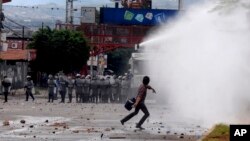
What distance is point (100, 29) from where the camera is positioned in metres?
64.2

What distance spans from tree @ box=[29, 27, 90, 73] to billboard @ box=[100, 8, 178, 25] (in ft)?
47.2

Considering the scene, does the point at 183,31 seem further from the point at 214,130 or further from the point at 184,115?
the point at 214,130

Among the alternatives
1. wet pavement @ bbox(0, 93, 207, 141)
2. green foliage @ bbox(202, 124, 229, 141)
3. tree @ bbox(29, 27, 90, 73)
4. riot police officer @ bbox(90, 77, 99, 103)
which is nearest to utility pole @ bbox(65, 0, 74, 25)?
tree @ bbox(29, 27, 90, 73)

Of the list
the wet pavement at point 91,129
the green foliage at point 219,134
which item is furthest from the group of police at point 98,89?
Result: the green foliage at point 219,134

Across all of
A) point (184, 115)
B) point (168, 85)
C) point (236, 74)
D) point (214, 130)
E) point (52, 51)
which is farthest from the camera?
point (52, 51)

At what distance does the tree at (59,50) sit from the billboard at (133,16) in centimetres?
1439

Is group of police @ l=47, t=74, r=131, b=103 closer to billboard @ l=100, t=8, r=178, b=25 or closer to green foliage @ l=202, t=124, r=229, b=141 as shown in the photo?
billboard @ l=100, t=8, r=178, b=25

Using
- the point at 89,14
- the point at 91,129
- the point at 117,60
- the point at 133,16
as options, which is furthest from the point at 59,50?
the point at 91,129

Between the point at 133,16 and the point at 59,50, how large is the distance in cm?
1711

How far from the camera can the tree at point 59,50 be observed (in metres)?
73.1

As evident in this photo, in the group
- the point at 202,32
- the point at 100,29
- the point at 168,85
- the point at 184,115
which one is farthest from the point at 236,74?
the point at 100,29

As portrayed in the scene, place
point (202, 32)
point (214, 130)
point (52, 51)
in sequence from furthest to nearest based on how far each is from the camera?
point (52, 51) → point (202, 32) → point (214, 130)

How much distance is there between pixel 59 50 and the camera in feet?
245

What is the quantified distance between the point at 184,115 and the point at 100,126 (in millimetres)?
6955
